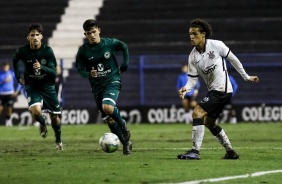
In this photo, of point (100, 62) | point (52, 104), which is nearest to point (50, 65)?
point (52, 104)

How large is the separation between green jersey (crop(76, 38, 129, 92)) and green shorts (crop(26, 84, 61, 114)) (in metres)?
2.47

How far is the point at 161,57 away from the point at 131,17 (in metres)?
6.46

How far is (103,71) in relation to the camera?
15.6 meters

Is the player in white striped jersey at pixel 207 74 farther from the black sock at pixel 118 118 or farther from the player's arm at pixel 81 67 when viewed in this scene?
the player's arm at pixel 81 67

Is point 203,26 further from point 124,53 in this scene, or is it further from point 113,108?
point 113,108

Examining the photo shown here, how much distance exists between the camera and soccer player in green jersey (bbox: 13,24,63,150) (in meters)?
17.4

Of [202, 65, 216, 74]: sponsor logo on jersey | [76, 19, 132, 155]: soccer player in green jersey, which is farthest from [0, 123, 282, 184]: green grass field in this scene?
[202, 65, 216, 74]: sponsor logo on jersey

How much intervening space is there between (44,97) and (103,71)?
9.43 ft

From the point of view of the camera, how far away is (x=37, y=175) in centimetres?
1152

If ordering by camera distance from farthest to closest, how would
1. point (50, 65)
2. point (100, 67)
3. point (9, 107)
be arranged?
point (9, 107) < point (50, 65) < point (100, 67)

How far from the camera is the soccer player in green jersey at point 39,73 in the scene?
17.4m

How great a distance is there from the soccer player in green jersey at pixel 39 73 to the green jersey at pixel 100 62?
1617 millimetres

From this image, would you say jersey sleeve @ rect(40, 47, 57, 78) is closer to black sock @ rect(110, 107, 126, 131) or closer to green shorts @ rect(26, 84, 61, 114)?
green shorts @ rect(26, 84, 61, 114)

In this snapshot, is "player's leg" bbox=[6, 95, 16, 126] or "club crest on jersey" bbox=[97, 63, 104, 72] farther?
"player's leg" bbox=[6, 95, 16, 126]
